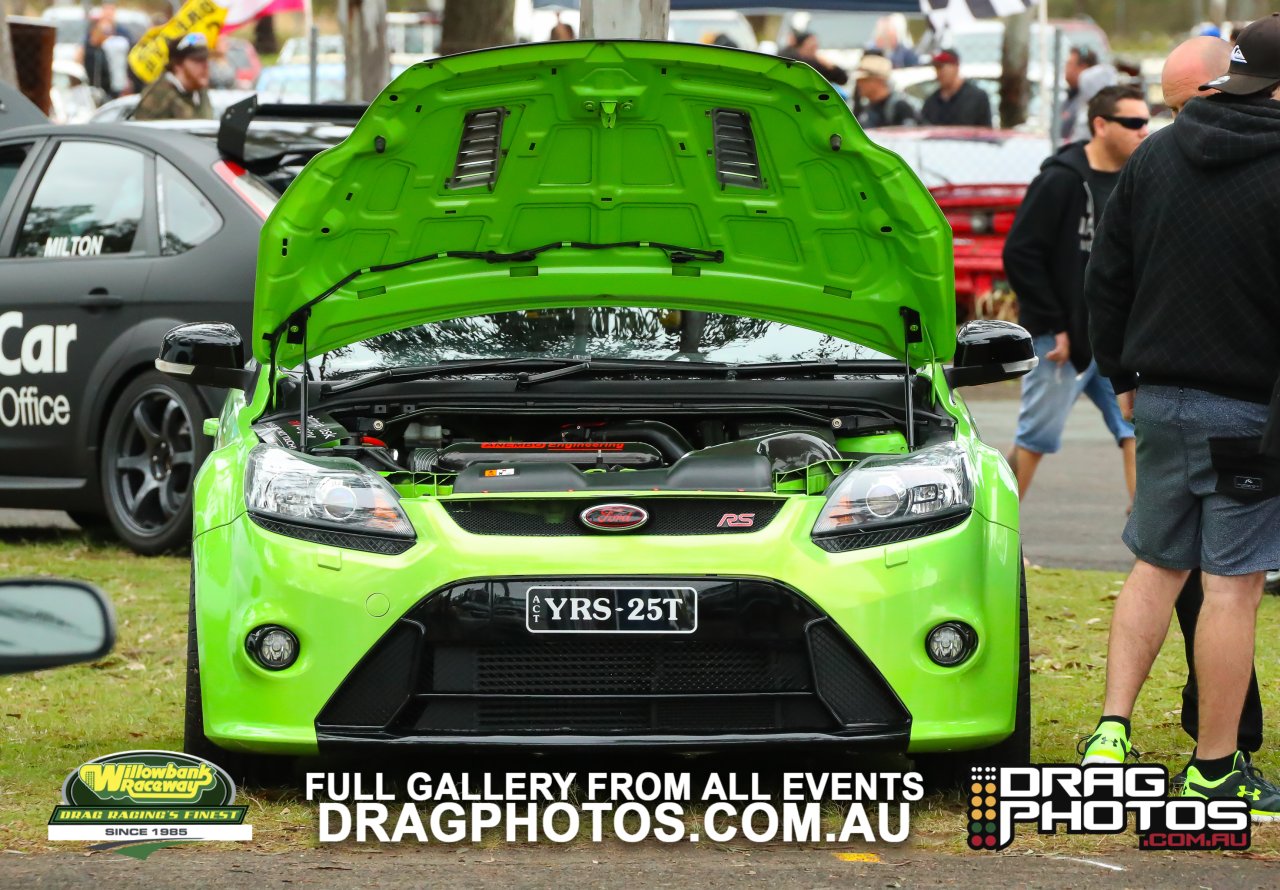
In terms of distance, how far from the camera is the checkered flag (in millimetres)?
17750

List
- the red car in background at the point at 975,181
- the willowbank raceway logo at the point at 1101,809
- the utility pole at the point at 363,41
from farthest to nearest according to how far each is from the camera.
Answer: the utility pole at the point at 363,41 < the red car in background at the point at 975,181 < the willowbank raceway logo at the point at 1101,809

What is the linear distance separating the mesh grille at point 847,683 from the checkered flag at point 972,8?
13575mm

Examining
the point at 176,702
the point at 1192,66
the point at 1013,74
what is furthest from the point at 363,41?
the point at 1192,66

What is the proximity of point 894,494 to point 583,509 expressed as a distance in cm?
71

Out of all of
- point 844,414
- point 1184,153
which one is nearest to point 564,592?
point 844,414

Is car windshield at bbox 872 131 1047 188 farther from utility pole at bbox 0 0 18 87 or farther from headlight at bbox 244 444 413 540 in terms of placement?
headlight at bbox 244 444 413 540

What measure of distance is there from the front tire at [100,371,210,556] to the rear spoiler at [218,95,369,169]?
0.95 meters

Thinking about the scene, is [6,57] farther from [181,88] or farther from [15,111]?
[15,111]

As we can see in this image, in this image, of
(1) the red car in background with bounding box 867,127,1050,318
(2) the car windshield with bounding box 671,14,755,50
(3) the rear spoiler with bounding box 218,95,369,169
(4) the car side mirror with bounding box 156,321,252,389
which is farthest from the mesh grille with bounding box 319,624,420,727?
(2) the car windshield with bounding box 671,14,755,50

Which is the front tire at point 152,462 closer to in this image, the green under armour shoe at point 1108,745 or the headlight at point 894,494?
the headlight at point 894,494

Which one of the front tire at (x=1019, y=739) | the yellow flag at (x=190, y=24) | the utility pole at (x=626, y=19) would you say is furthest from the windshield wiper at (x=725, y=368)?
the yellow flag at (x=190, y=24)

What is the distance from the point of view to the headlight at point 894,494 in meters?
4.97

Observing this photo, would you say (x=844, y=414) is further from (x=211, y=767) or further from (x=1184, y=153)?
(x=211, y=767)

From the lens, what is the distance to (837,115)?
5531mm
